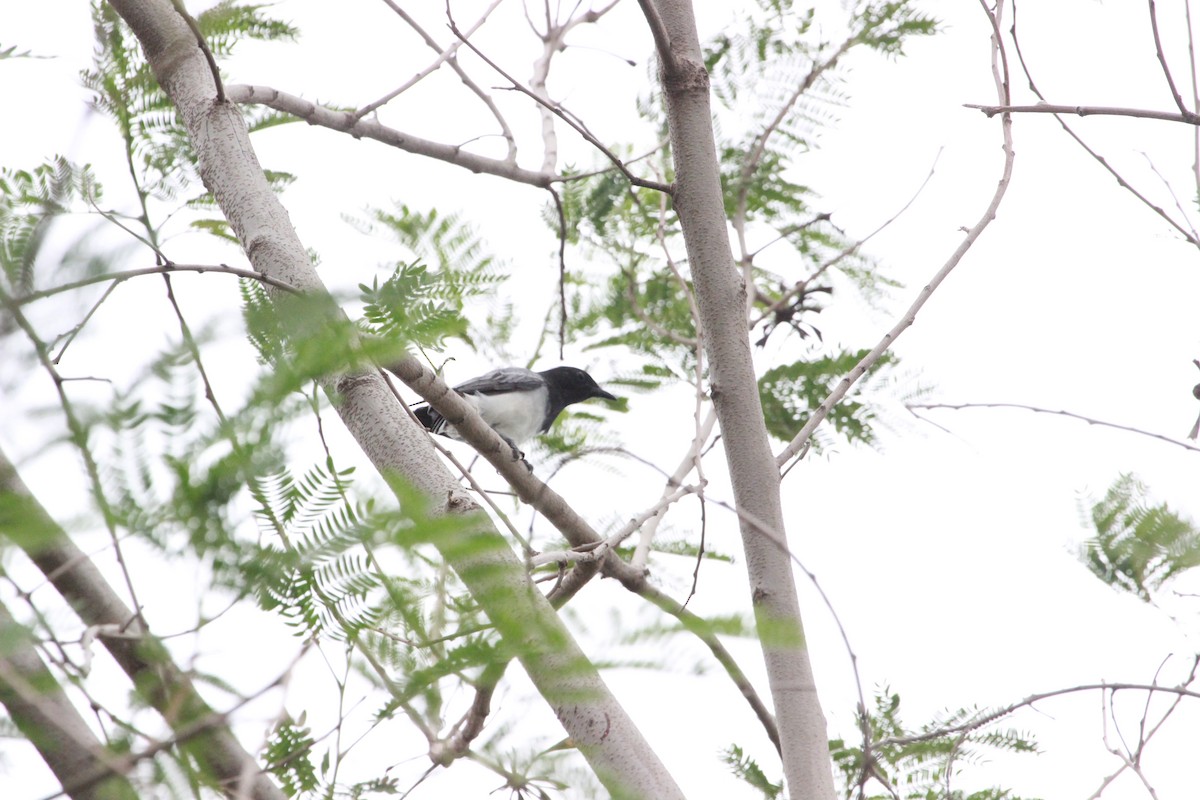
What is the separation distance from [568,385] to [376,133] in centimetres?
292

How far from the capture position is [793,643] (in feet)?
4.00

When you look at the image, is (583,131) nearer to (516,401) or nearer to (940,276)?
(940,276)

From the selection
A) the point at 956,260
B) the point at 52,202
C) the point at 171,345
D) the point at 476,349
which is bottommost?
the point at 171,345

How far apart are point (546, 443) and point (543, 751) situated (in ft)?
13.0

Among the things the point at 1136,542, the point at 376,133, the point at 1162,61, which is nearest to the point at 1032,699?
the point at 1136,542

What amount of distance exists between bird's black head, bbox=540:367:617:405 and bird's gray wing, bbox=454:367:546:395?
0.37 ft

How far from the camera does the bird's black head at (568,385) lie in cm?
675

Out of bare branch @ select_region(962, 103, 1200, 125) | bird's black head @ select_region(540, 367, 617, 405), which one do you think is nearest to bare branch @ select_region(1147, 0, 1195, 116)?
bare branch @ select_region(962, 103, 1200, 125)

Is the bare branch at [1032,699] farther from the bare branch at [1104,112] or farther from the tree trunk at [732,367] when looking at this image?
the bare branch at [1104,112]

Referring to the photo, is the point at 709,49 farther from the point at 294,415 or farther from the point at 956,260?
the point at 294,415

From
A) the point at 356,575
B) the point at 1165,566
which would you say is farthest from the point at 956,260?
the point at 356,575

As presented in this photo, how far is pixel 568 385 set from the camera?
23.2ft

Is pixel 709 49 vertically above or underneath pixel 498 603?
above

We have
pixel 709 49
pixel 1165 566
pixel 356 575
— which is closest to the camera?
pixel 356 575
